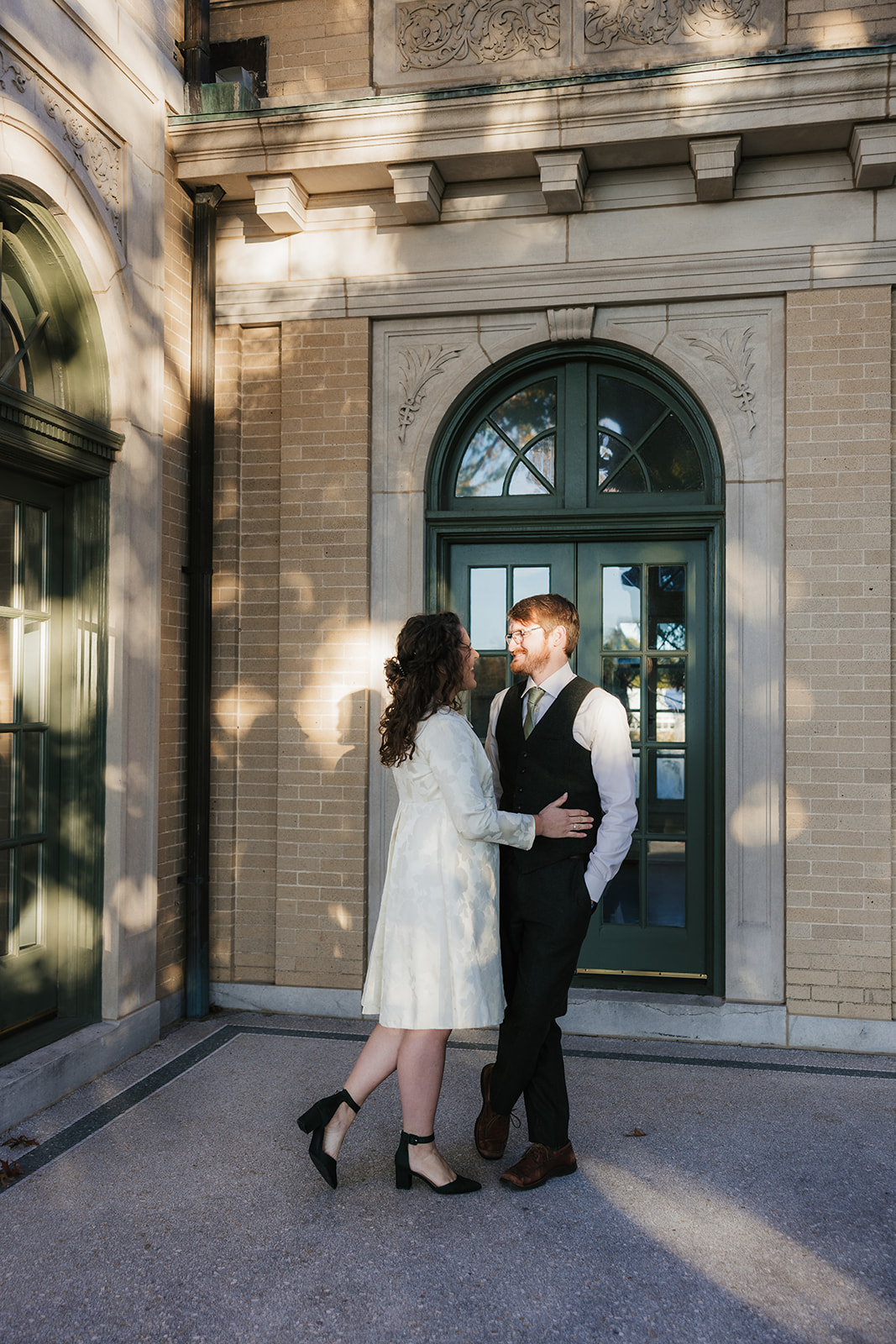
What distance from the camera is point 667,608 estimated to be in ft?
18.2

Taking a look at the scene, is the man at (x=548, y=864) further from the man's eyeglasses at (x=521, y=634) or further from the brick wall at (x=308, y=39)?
the brick wall at (x=308, y=39)

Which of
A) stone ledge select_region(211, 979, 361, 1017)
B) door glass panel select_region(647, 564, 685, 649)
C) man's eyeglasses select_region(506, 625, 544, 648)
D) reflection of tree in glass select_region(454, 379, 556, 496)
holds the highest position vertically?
reflection of tree in glass select_region(454, 379, 556, 496)

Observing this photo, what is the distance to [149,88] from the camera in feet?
17.0

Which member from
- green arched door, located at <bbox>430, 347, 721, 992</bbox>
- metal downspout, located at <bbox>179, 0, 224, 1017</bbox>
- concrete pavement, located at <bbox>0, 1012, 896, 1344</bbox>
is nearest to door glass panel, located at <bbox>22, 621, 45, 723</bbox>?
metal downspout, located at <bbox>179, 0, 224, 1017</bbox>

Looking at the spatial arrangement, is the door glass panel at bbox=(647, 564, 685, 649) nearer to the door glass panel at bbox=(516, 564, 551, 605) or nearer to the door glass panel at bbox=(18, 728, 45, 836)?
the door glass panel at bbox=(516, 564, 551, 605)

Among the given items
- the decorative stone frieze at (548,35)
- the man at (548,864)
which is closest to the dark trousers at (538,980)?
the man at (548,864)

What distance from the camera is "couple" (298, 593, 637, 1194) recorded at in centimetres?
333

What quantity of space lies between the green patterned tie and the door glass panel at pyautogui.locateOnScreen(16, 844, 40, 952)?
8.04ft

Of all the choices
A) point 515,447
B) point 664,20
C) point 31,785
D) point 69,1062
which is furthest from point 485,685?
point 664,20

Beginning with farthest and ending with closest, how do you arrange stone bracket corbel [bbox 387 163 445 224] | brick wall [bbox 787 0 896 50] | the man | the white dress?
stone bracket corbel [bbox 387 163 445 224] < brick wall [bbox 787 0 896 50] < the man < the white dress

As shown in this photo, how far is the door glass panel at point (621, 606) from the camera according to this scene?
Result: 219 inches

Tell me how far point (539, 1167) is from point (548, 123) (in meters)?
4.77

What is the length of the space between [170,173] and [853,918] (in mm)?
5363

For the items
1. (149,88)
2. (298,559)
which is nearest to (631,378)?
(298,559)
